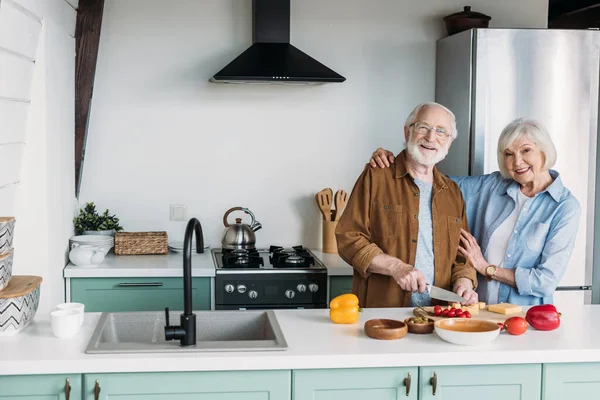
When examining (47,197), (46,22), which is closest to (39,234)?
(47,197)

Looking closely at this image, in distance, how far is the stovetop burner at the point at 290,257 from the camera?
398 centimetres

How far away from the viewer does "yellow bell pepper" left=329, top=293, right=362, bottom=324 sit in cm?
264

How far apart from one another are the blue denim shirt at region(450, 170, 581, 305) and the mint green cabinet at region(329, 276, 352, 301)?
87cm

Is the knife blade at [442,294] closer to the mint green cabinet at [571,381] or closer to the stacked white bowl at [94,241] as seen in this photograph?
the mint green cabinet at [571,381]

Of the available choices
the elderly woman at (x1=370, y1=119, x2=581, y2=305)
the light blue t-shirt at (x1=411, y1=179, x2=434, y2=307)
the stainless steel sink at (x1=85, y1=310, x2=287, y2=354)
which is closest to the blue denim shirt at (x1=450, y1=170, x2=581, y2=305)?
the elderly woman at (x1=370, y1=119, x2=581, y2=305)

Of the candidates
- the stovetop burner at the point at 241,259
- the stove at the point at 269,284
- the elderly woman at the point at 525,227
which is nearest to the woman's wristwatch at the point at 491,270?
the elderly woman at the point at 525,227

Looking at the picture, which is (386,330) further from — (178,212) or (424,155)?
(178,212)

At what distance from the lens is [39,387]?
2.21 metres

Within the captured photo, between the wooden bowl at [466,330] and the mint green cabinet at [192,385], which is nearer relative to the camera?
the mint green cabinet at [192,385]

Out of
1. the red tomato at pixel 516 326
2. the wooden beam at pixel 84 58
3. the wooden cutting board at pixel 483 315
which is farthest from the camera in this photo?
the wooden beam at pixel 84 58

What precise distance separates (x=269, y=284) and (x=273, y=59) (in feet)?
3.98

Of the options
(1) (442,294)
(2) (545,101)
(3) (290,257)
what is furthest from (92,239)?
(2) (545,101)

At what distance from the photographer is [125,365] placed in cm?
222

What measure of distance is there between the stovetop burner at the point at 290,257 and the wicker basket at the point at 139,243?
2.00ft
